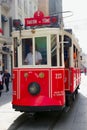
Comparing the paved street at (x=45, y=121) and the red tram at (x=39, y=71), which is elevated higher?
the red tram at (x=39, y=71)

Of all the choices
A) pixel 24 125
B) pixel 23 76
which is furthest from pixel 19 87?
pixel 24 125

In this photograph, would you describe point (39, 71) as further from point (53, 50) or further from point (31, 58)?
point (53, 50)

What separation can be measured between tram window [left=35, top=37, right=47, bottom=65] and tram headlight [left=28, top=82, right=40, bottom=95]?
666 mm

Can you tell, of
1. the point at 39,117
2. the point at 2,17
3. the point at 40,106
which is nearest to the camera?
the point at 40,106

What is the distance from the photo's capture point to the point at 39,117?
13.0 m

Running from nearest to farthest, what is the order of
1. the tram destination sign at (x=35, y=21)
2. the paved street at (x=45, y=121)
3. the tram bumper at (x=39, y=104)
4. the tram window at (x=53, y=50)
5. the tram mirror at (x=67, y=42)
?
the paved street at (x=45, y=121) < the tram bumper at (x=39, y=104) < the tram window at (x=53, y=50) < the tram mirror at (x=67, y=42) < the tram destination sign at (x=35, y=21)

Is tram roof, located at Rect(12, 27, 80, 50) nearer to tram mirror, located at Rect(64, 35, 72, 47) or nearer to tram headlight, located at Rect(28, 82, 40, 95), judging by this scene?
tram mirror, located at Rect(64, 35, 72, 47)

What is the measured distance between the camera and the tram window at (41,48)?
11.8 metres

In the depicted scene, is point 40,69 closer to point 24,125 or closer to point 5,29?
point 24,125

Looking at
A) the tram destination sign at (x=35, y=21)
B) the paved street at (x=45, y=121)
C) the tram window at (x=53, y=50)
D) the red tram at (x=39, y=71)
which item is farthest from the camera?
the tram destination sign at (x=35, y=21)

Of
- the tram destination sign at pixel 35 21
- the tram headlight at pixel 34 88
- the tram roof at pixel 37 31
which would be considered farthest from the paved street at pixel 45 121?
the tram destination sign at pixel 35 21

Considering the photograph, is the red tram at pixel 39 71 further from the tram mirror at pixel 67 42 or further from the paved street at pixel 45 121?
the paved street at pixel 45 121

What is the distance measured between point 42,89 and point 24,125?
1.20 meters

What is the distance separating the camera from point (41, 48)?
466 inches
